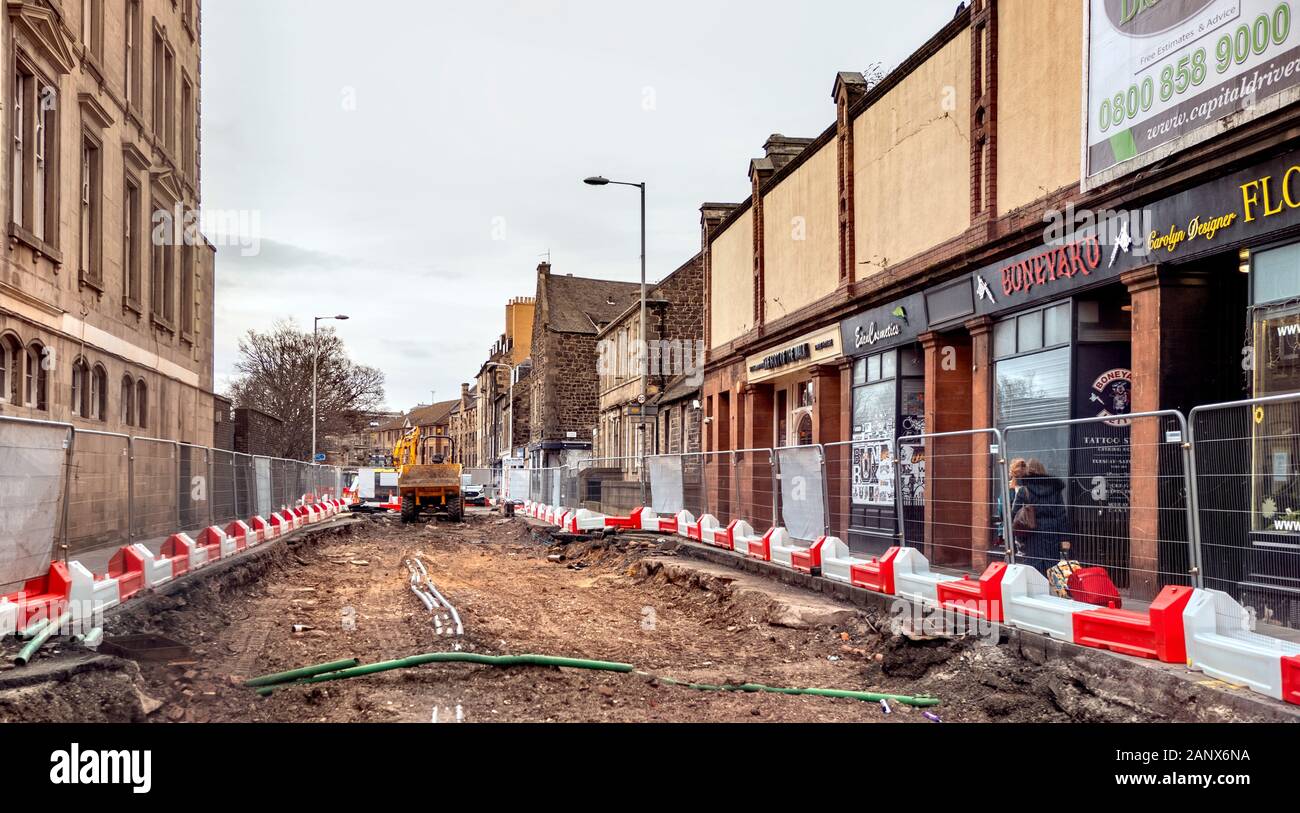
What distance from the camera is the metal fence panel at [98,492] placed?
28.2 ft

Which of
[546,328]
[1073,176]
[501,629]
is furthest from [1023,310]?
[546,328]

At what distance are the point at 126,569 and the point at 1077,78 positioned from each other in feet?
39.4

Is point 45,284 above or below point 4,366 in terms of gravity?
above

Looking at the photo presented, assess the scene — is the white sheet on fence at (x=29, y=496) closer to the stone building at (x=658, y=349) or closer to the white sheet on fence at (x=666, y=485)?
the white sheet on fence at (x=666, y=485)

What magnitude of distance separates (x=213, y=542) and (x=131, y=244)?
33.3 ft

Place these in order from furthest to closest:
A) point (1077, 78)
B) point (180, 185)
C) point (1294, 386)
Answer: point (180, 185), point (1077, 78), point (1294, 386)

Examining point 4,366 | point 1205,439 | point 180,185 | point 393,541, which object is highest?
point 180,185

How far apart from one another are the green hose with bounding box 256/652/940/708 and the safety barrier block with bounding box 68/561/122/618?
2023mm

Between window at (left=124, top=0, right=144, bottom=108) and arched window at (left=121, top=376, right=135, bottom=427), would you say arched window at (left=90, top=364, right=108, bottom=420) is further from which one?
window at (left=124, top=0, right=144, bottom=108)

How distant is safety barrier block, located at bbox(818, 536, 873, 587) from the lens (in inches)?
443

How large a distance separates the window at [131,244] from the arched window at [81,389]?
3.06 metres

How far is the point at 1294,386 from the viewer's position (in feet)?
29.2

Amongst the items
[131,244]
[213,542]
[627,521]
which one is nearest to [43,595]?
[213,542]

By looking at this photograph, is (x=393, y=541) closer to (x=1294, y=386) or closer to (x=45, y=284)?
(x=45, y=284)
